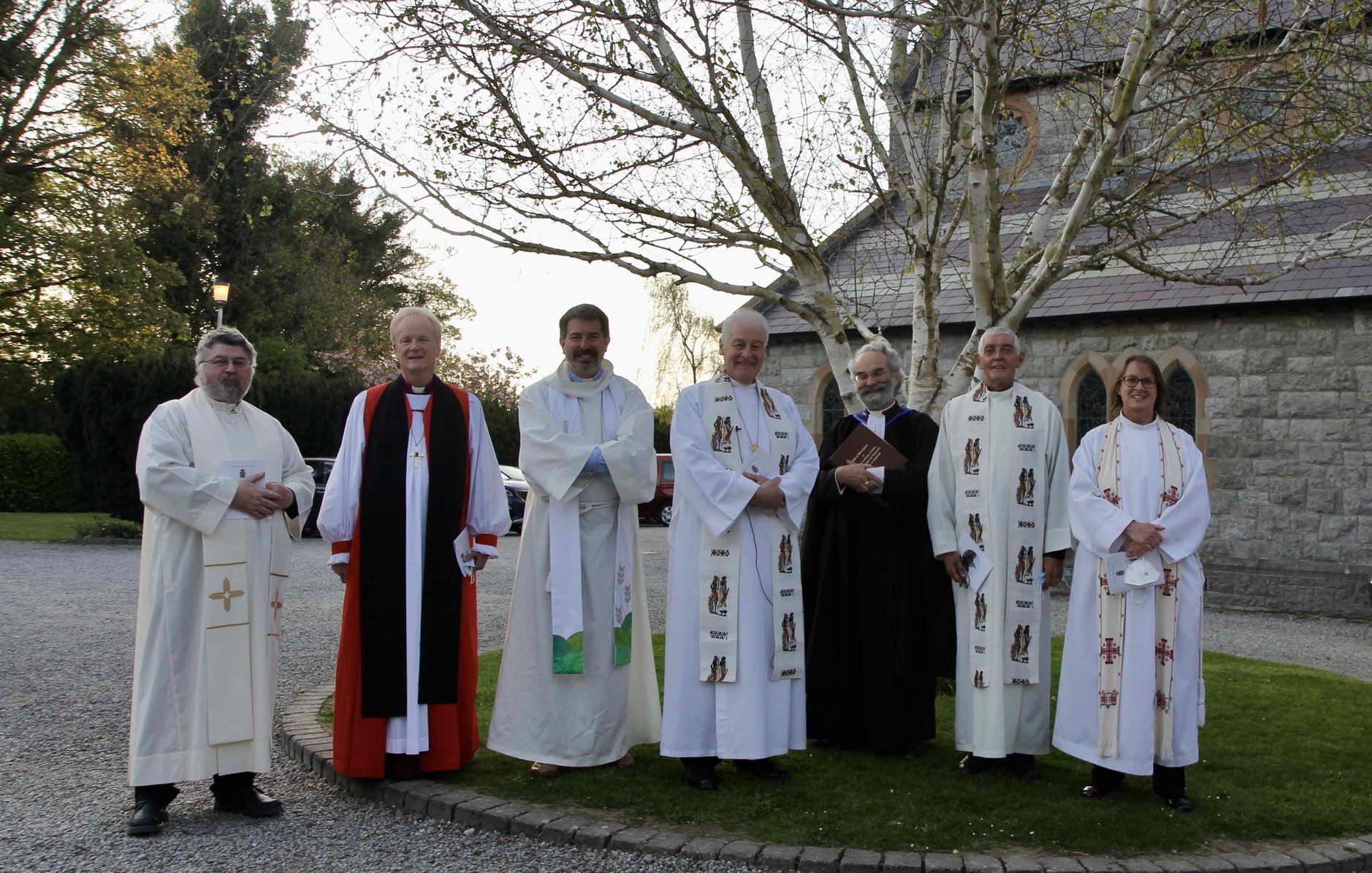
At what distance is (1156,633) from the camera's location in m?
4.98

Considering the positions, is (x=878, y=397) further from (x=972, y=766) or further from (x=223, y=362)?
(x=223, y=362)

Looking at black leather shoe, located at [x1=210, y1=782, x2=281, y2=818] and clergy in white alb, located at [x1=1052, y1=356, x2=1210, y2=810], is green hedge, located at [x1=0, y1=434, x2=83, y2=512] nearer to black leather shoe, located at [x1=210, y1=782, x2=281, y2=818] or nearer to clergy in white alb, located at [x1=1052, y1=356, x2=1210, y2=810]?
black leather shoe, located at [x1=210, y1=782, x2=281, y2=818]

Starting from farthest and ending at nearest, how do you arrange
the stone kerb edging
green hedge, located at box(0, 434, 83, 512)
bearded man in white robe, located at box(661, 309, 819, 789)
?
green hedge, located at box(0, 434, 83, 512) < bearded man in white robe, located at box(661, 309, 819, 789) < the stone kerb edging

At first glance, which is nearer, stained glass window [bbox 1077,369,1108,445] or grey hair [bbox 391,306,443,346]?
grey hair [bbox 391,306,443,346]

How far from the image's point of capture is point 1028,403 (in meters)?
5.51

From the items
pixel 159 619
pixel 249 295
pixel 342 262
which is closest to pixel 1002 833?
pixel 159 619

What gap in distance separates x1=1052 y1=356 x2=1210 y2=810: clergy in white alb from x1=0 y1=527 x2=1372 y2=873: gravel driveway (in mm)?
1876

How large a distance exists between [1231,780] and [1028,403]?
1997 millimetres

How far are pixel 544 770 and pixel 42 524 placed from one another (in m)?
22.4

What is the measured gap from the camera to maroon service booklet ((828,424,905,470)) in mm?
5504

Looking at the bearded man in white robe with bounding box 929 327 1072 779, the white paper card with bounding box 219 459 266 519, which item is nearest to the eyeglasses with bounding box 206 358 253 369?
the white paper card with bounding box 219 459 266 519

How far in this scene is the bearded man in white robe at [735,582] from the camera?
16.8 ft

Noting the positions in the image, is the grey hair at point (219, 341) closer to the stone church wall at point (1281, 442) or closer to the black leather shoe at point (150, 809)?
the black leather shoe at point (150, 809)

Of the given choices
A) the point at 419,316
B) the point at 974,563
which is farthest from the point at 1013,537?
the point at 419,316
